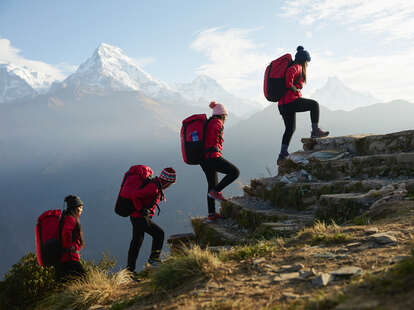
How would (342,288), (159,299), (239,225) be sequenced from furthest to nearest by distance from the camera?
1. (239,225)
2. (159,299)
3. (342,288)

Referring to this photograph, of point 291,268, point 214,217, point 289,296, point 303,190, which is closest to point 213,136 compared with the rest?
Answer: point 214,217

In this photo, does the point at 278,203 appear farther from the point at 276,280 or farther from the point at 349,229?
the point at 276,280

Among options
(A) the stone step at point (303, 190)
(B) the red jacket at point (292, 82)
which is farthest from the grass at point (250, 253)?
(B) the red jacket at point (292, 82)

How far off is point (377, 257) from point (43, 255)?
614 cm

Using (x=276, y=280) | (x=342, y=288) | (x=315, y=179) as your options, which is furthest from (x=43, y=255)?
(x=315, y=179)

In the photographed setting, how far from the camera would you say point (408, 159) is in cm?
726

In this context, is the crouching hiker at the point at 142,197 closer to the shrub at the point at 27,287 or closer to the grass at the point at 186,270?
the grass at the point at 186,270

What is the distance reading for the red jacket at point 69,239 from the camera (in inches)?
237

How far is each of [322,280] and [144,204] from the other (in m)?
4.10

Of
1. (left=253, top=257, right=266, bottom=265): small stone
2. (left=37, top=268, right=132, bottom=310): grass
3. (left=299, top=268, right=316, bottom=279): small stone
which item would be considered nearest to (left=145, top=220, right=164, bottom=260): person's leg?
(left=37, top=268, right=132, bottom=310): grass

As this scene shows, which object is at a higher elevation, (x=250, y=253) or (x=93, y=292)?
(x=250, y=253)

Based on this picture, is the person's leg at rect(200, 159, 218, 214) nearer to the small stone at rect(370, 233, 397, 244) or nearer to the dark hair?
the dark hair

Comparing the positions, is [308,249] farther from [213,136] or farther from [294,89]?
[294,89]

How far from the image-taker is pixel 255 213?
776 centimetres
